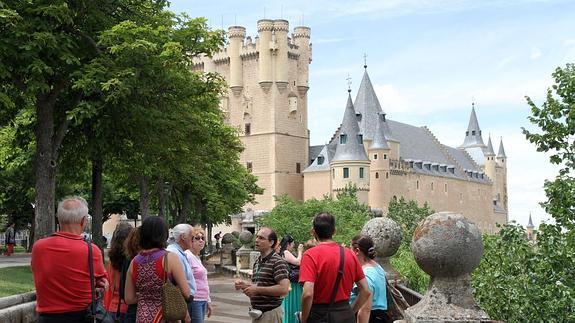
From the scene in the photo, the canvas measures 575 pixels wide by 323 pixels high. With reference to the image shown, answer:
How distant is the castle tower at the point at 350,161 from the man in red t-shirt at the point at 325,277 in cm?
9268

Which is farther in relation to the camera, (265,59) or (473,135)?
(473,135)

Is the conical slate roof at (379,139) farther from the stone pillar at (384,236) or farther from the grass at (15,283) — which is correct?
the stone pillar at (384,236)

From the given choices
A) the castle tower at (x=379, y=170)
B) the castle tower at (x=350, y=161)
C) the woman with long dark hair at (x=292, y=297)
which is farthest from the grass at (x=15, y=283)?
the castle tower at (x=379, y=170)

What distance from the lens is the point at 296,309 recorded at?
8.28 m

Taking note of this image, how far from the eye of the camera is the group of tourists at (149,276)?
236 inches

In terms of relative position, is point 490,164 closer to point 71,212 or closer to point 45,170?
point 45,170

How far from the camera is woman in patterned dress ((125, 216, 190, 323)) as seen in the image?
6.36m

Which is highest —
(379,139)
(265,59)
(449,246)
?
(265,59)

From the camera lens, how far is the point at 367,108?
111 metres

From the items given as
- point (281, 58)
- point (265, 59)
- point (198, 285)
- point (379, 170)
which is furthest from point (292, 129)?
point (198, 285)

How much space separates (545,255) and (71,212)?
15532 mm

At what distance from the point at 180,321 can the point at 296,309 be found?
190 cm

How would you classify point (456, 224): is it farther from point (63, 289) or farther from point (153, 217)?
point (63, 289)

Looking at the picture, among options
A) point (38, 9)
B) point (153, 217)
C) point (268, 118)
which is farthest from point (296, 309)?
point (268, 118)
